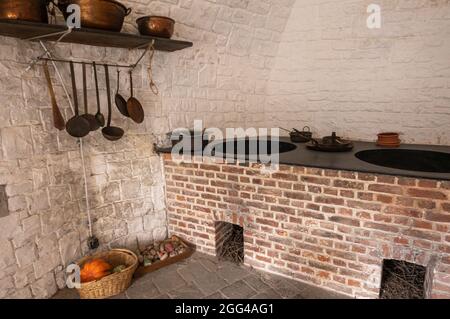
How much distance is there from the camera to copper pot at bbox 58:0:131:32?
1.58m

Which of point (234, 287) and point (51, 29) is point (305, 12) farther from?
point (234, 287)

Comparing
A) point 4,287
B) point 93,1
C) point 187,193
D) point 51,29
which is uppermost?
point 93,1

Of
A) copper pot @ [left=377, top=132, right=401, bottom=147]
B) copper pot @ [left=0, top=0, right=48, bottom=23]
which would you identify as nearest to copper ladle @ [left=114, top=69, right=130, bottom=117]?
copper pot @ [left=0, top=0, right=48, bottom=23]

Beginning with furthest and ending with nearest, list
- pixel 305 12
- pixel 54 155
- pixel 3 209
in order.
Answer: pixel 305 12
pixel 54 155
pixel 3 209

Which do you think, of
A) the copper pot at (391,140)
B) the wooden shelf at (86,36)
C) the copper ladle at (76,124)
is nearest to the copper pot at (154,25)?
the wooden shelf at (86,36)

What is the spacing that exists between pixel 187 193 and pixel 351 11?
224 centimetres

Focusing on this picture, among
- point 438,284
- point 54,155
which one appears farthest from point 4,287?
point 438,284

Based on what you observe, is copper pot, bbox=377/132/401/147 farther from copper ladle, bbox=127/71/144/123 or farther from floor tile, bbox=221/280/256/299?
copper ladle, bbox=127/71/144/123

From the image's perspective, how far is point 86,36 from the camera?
5.68 ft

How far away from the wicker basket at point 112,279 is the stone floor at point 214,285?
74 mm

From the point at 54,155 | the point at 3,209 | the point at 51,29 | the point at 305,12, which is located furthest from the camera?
the point at 305,12

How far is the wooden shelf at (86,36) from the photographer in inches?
57.0

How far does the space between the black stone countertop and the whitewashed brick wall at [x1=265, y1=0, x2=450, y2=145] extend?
274 millimetres

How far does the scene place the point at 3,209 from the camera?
1686 mm
